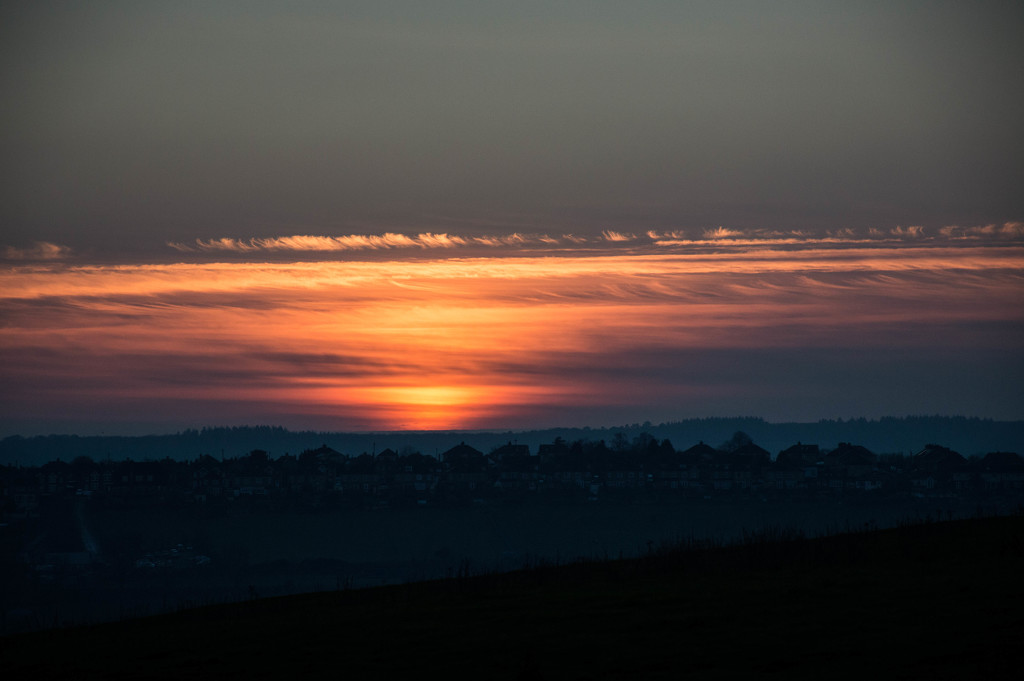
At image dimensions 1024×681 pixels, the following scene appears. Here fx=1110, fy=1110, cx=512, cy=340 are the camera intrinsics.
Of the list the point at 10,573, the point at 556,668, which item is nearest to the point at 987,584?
the point at 556,668

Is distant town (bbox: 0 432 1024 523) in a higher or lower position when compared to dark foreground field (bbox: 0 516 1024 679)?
higher

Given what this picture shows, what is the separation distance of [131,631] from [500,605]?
33.1 feet

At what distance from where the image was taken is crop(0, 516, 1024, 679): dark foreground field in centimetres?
1895

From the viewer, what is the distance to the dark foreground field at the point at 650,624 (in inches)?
746

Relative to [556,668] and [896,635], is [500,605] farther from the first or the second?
[896,635]

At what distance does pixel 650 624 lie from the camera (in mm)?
22562

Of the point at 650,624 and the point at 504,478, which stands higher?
the point at 504,478

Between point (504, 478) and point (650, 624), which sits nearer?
point (650, 624)

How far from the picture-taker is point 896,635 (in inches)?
771

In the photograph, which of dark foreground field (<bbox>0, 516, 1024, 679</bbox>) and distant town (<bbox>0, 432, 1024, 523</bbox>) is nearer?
dark foreground field (<bbox>0, 516, 1024, 679</bbox>)

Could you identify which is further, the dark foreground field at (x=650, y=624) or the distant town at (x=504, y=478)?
the distant town at (x=504, y=478)

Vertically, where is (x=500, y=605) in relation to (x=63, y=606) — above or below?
above

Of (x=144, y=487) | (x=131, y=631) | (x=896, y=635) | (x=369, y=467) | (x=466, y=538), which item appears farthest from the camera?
(x=369, y=467)

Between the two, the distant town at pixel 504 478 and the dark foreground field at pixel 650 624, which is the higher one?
the distant town at pixel 504 478
